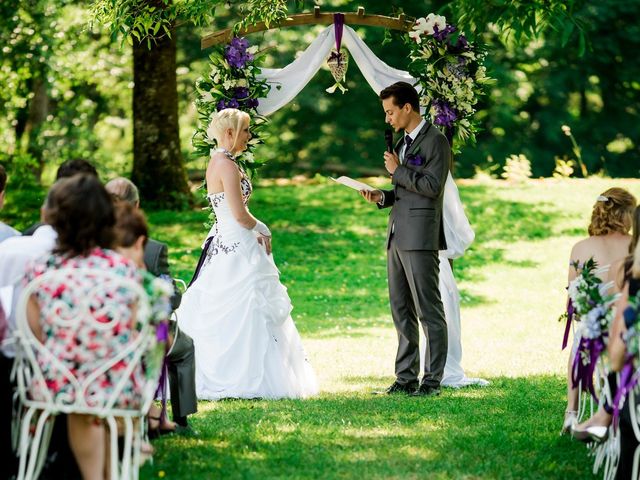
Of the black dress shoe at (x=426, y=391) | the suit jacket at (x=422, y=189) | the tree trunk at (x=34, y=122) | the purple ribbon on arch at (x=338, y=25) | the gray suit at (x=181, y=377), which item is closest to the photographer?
the gray suit at (x=181, y=377)

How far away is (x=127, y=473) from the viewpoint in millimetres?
4285

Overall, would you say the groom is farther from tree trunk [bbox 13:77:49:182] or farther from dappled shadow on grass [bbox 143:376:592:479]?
tree trunk [bbox 13:77:49:182]

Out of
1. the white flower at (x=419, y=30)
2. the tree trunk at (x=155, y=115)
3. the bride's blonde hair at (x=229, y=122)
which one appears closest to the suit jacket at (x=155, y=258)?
the bride's blonde hair at (x=229, y=122)

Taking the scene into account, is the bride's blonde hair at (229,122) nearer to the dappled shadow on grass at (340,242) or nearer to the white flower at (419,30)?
the white flower at (419,30)

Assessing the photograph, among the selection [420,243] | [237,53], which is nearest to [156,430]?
[420,243]

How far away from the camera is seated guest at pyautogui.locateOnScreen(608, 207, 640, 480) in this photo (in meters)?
4.30

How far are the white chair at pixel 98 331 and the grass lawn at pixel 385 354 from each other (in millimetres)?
875

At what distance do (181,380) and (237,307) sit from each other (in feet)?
4.85

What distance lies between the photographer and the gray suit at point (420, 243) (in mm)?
7152

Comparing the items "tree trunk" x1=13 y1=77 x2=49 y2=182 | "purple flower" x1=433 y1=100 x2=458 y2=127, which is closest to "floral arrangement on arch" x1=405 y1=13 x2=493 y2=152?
"purple flower" x1=433 y1=100 x2=458 y2=127

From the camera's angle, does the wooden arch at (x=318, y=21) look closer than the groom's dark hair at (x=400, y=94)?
No

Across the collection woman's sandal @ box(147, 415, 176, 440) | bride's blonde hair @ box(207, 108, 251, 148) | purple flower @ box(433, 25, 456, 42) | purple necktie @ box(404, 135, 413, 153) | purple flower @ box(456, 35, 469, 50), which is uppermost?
purple flower @ box(433, 25, 456, 42)

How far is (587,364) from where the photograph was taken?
532cm

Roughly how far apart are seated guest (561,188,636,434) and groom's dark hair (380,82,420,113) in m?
1.77
